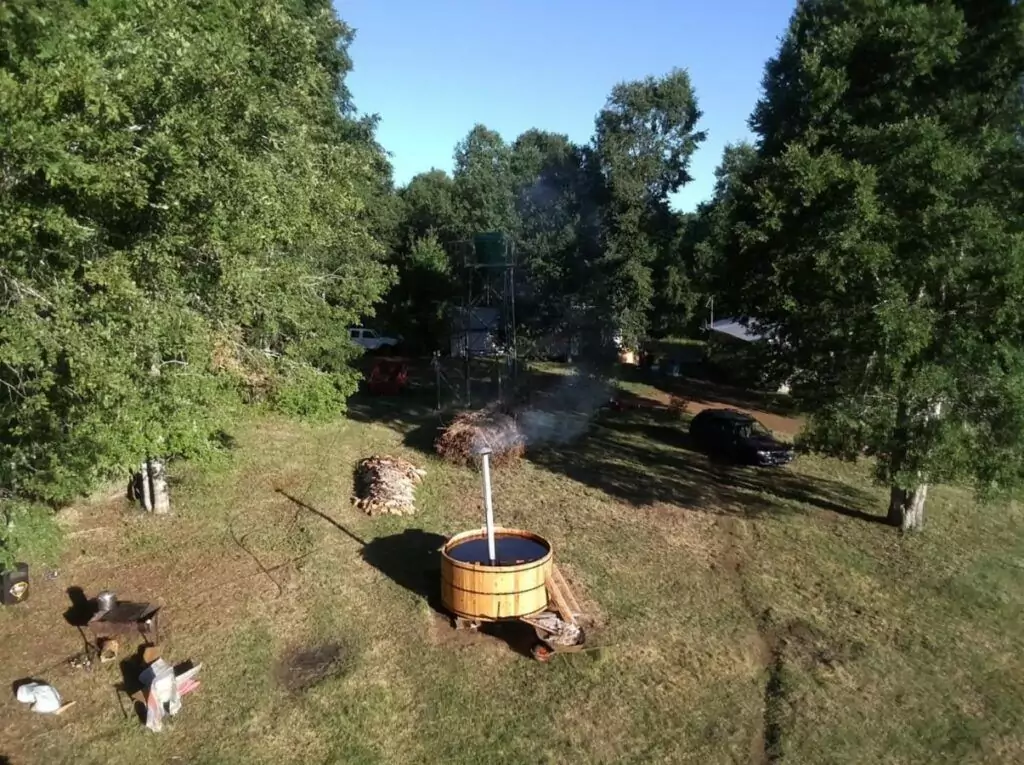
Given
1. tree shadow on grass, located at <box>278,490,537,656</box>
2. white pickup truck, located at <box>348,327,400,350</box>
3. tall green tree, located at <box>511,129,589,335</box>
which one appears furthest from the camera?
white pickup truck, located at <box>348,327,400,350</box>

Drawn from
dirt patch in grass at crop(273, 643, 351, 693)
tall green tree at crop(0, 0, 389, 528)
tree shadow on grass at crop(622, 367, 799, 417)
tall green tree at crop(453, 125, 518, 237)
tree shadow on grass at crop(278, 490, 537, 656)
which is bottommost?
dirt patch in grass at crop(273, 643, 351, 693)

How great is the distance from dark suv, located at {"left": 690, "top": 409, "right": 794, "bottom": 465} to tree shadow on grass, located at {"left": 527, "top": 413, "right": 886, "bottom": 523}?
34 cm

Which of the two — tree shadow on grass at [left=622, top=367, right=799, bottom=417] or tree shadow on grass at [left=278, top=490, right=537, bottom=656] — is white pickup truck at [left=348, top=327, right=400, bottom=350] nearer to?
tree shadow on grass at [left=622, top=367, right=799, bottom=417]

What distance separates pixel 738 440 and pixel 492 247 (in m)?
10.5

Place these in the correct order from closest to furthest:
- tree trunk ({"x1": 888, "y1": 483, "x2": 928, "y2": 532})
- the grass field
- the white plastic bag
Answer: the grass field → the white plastic bag → tree trunk ({"x1": 888, "y1": 483, "x2": 928, "y2": 532})

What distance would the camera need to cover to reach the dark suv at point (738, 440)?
2247 cm

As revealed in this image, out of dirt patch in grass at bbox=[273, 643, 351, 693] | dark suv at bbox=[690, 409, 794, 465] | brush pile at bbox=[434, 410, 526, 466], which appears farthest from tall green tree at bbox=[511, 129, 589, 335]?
dirt patch in grass at bbox=[273, 643, 351, 693]

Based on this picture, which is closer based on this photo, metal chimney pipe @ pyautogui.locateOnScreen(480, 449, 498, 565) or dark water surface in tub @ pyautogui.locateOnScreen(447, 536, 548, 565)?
metal chimney pipe @ pyautogui.locateOnScreen(480, 449, 498, 565)

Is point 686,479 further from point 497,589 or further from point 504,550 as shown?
point 497,589

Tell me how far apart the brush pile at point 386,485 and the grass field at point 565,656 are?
0.39 metres

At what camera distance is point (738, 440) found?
901 inches

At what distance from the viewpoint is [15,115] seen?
7824 mm

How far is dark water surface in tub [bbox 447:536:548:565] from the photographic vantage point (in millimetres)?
12570

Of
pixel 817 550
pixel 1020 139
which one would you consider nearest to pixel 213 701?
pixel 817 550
